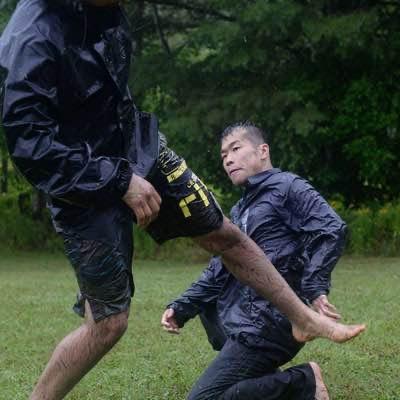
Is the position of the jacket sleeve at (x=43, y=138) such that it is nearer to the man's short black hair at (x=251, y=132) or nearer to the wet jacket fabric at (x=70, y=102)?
the wet jacket fabric at (x=70, y=102)

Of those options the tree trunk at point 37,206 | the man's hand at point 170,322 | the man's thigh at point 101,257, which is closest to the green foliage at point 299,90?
the tree trunk at point 37,206

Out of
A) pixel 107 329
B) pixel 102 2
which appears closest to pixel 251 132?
pixel 102 2

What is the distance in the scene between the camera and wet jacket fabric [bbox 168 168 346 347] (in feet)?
15.5

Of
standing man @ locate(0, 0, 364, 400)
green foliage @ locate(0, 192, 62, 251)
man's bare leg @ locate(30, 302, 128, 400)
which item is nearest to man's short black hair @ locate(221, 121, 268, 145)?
standing man @ locate(0, 0, 364, 400)

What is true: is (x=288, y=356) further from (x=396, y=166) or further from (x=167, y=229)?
(x=396, y=166)

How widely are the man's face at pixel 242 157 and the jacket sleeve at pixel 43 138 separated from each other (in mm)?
1129

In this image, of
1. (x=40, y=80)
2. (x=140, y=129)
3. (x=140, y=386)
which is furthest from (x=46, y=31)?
(x=140, y=386)

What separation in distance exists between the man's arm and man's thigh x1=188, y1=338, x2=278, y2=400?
1.10ft

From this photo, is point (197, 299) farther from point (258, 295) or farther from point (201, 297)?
point (258, 295)

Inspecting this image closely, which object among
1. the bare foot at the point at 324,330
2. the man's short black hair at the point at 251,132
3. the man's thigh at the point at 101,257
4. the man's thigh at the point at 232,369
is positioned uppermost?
the man's short black hair at the point at 251,132

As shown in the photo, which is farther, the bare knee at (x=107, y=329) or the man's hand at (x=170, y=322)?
the man's hand at (x=170, y=322)

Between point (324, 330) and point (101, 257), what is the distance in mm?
1026

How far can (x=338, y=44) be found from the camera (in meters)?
18.0

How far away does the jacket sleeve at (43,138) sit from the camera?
13.2 ft
